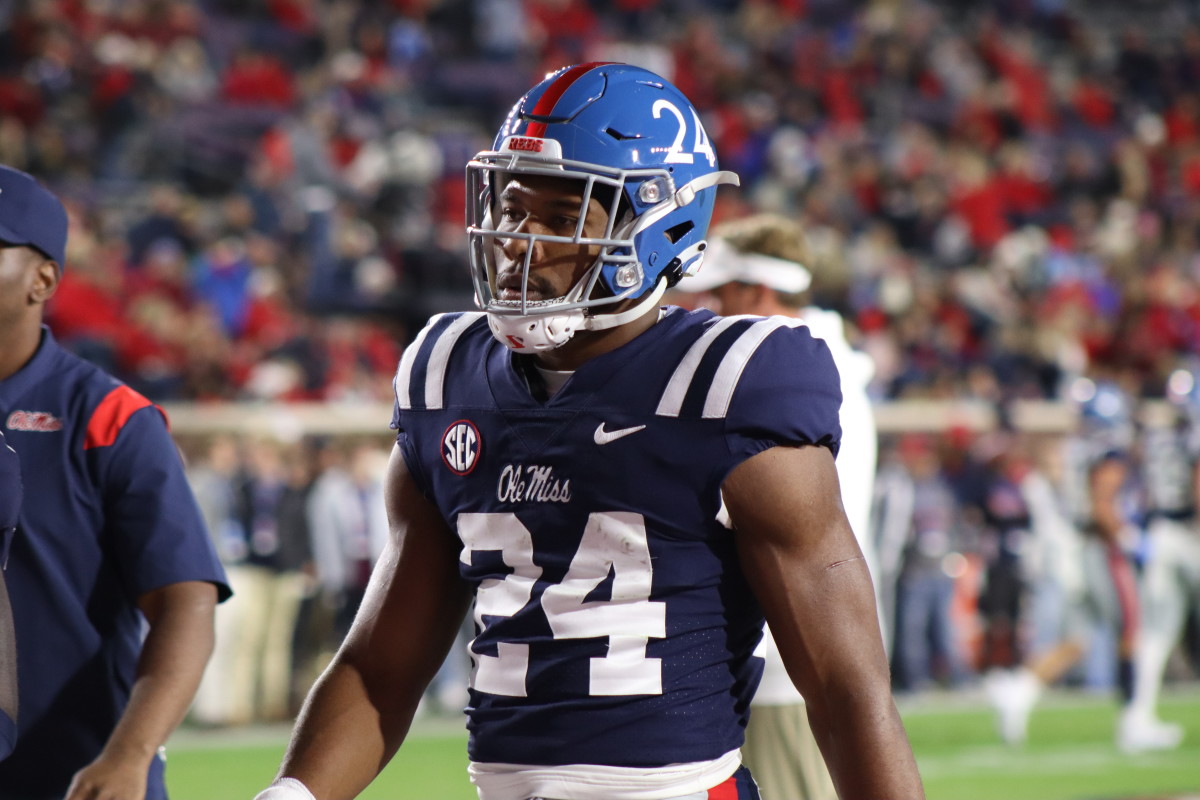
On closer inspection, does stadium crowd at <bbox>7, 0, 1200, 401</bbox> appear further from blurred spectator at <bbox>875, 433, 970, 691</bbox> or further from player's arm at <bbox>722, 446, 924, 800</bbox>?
player's arm at <bbox>722, 446, 924, 800</bbox>

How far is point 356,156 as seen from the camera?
12484mm

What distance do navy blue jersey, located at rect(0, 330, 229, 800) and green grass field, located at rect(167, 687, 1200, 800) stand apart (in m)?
4.17

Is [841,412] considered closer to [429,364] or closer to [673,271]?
[673,271]

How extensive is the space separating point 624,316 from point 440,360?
0.93ft

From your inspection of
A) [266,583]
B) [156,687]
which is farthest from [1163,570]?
[156,687]

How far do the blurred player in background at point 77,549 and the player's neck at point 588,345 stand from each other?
2.71 ft

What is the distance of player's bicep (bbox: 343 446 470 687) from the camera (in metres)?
2.21

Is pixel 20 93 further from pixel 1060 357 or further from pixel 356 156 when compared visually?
pixel 1060 357

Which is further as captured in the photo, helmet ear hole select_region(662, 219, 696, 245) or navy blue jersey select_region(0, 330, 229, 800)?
navy blue jersey select_region(0, 330, 229, 800)

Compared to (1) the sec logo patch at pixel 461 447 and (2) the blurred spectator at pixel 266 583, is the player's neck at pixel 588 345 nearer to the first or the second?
(1) the sec logo patch at pixel 461 447

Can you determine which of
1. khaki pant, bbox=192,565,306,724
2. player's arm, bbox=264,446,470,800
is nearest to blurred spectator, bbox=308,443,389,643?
khaki pant, bbox=192,565,306,724

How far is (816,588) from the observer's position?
192 centimetres

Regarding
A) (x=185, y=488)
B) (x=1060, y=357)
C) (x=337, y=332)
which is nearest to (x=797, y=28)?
(x=1060, y=357)

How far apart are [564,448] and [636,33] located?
46.1 feet
